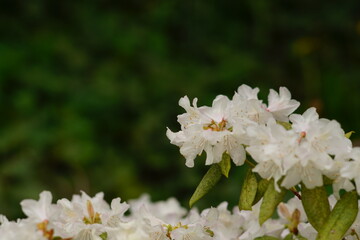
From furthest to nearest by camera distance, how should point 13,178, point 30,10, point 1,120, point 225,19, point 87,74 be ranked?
point 225,19
point 30,10
point 87,74
point 1,120
point 13,178

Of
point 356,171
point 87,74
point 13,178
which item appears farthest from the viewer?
point 87,74

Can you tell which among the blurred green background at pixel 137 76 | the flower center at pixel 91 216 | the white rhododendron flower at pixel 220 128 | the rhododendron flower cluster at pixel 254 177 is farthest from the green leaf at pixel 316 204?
the blurred green background at pixel 137 76

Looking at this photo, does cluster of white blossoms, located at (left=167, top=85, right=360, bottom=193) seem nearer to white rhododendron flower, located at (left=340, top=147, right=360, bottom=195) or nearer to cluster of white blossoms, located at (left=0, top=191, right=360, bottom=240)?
white rhododendron flower, located at (left=340, top=147, right=360, bottom=195)

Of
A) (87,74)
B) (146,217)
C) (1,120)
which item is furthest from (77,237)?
(87,74)

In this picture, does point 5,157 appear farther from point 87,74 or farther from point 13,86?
point 87,74

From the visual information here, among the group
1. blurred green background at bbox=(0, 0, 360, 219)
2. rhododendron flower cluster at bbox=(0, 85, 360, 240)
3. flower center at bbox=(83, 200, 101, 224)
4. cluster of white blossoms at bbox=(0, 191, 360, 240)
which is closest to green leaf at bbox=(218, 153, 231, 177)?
rhododendron flower cluster at bbox=(0, 85, 360, 240)

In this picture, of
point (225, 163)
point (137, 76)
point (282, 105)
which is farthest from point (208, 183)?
point (137, 76)

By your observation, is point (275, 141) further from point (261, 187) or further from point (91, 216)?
point (91, 216)
